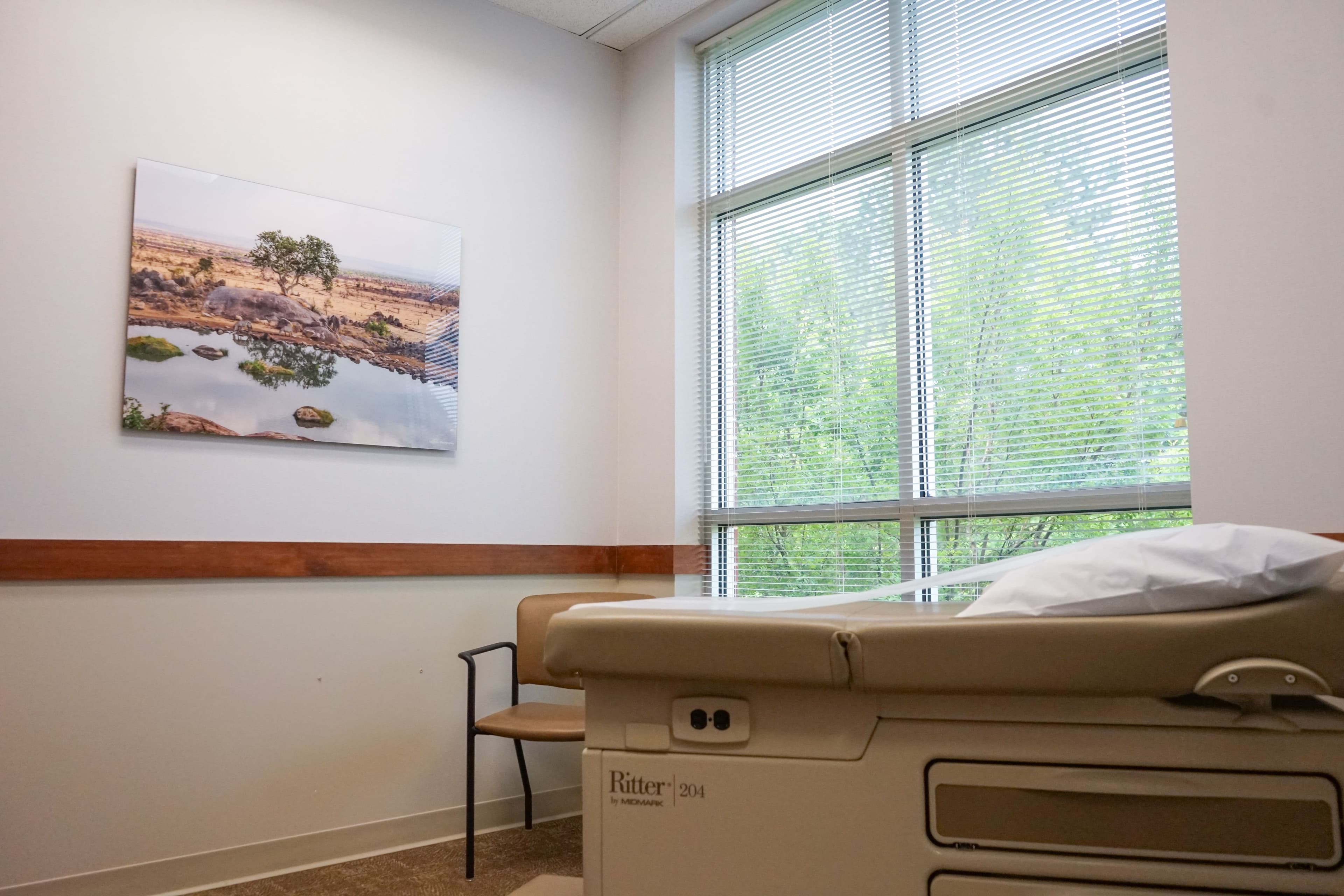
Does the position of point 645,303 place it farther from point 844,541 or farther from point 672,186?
point 844,541

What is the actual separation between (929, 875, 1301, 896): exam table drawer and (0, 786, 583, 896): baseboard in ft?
6.25

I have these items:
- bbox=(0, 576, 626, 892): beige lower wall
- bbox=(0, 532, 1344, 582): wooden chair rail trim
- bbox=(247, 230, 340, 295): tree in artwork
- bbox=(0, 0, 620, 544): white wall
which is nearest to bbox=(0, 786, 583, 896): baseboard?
bbox=(0, 576, 626, 892): beige lower wall

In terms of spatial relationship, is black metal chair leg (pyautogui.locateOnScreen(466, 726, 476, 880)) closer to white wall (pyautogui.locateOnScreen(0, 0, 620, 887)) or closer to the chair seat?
the chair seat

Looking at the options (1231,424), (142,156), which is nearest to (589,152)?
(142,156)

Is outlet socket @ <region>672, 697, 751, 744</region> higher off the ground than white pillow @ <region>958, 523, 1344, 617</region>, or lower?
lower

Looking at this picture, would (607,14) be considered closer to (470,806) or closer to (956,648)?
(470,806)

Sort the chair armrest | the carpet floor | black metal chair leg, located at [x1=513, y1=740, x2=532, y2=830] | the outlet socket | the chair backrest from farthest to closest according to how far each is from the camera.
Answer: black metal chair leg, located at [x1=513, y1=740, x2=532, y2=830] < the chair backrest < the chair armrest < the carpet floor < the outlet socket

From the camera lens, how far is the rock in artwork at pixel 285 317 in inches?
119

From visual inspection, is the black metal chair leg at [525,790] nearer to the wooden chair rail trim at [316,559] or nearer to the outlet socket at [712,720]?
the wooden chair rail trim at [316,559]

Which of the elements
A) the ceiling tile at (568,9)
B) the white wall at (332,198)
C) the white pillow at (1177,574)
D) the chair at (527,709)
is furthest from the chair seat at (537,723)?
the ceiling tile at (568,9)

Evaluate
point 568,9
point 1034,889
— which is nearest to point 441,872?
point 1034,889

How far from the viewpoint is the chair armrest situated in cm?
316

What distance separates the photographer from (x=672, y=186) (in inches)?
162

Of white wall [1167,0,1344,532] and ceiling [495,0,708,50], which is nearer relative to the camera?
white wall [1167,0,1344,532]
